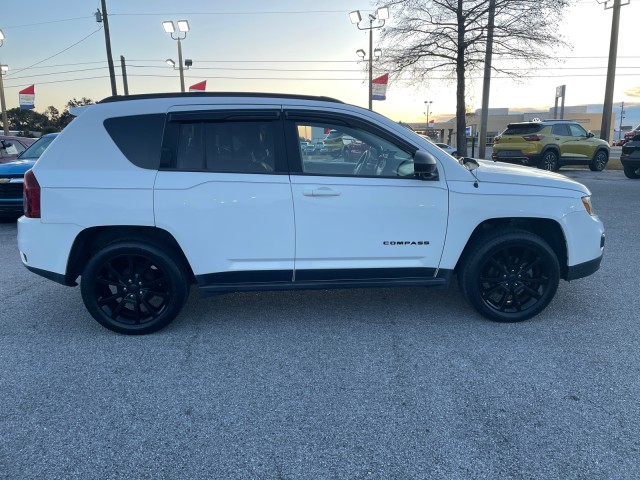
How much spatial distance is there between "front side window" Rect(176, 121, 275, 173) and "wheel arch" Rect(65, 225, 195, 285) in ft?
1.96

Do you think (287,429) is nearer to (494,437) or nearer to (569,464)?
(494,437)

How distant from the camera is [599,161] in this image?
17797 millimetres

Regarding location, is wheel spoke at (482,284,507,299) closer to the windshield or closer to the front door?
the front door

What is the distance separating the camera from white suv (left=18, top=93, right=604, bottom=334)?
3.59 meters

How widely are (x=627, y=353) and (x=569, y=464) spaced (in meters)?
1.56

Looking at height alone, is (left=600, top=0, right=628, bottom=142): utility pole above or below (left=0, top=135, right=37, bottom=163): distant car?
above

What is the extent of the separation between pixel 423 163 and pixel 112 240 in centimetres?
257

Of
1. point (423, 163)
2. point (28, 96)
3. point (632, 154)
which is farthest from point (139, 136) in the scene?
point (28, 96)

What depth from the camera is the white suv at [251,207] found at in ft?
11.8

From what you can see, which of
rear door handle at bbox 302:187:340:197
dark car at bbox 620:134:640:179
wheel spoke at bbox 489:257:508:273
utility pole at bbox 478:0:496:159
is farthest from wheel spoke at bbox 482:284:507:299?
utility pole at bbox 478:0:496:159

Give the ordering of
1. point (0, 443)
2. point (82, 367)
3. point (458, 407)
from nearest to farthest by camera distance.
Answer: point (0, 443) → point (458, 407) → point (82, 367)

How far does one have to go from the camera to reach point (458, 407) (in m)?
2.79

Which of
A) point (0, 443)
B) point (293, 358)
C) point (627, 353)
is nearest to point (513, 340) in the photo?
point (627, 353)

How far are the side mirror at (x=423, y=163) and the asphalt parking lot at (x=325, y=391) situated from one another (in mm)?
1347
